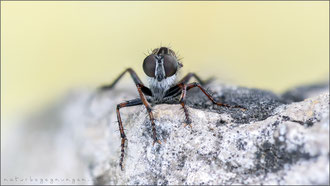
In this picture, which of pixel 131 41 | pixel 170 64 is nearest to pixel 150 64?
pixel 170 64

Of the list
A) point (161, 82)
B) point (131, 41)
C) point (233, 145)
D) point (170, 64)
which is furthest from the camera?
point (131, 41)

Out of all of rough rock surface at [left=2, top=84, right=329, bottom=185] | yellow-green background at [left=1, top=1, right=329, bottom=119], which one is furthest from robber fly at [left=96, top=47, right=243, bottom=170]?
yellow-green background at [left=1, top=1, right=329, bottom=119]

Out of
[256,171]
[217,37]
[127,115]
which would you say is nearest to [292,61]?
[217,37]

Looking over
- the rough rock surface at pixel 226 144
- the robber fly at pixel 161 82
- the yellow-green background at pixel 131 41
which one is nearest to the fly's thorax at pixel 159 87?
the robber fly at pixel 161 82

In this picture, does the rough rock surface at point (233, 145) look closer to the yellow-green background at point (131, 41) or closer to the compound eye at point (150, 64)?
the compound eye at point (150, 64)

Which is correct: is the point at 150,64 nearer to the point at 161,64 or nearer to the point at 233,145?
the point at 161,64

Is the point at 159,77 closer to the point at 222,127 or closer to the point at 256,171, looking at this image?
the point at 222,127
